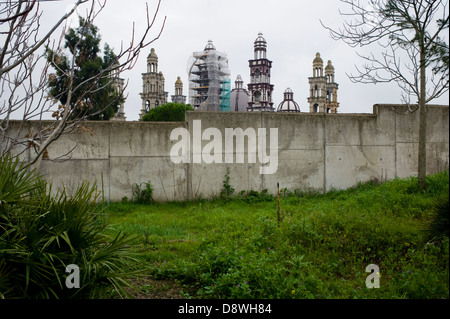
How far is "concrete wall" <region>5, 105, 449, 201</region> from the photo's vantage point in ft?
30.0

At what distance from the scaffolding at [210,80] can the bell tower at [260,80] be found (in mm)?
9805

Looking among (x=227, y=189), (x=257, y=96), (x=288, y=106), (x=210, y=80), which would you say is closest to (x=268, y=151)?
(x=227, y=189)

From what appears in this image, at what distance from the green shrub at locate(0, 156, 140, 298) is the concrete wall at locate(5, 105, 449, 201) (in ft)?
15.7

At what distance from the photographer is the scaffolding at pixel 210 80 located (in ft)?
240

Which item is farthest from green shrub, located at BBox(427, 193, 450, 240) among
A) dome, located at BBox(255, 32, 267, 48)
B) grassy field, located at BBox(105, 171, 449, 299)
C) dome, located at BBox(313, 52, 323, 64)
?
dome, located at BBox(313, 52, 323, 64)

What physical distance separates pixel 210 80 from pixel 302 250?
7050 cm

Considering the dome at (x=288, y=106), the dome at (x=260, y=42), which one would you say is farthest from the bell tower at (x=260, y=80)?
the dome at (x=288, y=106)

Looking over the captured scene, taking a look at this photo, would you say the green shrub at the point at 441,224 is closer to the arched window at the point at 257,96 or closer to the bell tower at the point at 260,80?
the bell tower at the point at 260,80

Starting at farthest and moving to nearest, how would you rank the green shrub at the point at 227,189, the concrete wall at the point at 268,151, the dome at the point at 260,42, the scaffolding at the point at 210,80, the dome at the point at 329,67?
the dome at the point at 329,67, the dome at the point at 260,42, the scaffolding at the point at 210,80, the green shrub at the point at 227,189, the concrete wall at the point at 268,151

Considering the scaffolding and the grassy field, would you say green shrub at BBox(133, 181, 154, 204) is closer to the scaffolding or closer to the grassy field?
the grassy field

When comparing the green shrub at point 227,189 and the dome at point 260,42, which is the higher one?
the dome at point 260,42

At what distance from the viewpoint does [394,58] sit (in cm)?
788

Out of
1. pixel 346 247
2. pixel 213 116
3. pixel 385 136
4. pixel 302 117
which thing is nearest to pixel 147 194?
pixel 213 116

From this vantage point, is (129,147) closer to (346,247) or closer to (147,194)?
(147,194)
